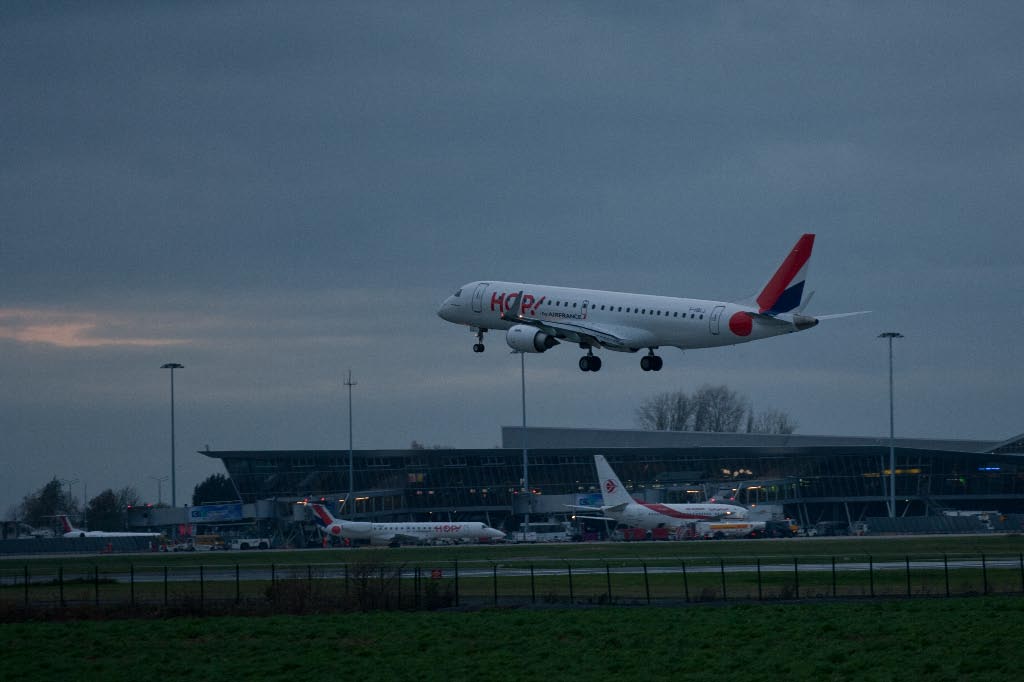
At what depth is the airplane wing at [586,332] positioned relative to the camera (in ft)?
240

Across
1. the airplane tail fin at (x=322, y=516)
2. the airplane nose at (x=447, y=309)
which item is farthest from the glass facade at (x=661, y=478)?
the airplane nose at (x=447, y=309)

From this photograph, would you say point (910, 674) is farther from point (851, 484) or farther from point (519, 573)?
point (851, 484)

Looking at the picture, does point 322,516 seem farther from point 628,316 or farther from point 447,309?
point 628,316

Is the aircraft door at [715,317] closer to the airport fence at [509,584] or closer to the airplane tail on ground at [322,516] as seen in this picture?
the airport fence at [509,584]

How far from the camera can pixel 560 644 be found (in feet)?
→ 143

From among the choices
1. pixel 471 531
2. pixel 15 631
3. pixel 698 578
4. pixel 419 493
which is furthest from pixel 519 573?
pixel 419 493

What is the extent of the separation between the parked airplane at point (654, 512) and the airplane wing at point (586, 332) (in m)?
56.3

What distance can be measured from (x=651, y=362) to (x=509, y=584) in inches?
583

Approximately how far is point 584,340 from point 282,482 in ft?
336

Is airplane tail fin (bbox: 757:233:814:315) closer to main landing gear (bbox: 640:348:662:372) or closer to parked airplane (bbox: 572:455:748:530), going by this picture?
main landing gear (bbox: 640:348:662:372)

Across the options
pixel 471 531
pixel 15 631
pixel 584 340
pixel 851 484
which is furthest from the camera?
pixel 851 484

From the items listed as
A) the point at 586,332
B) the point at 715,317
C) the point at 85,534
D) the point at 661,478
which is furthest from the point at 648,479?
the point at 715,317

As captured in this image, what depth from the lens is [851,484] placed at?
169m

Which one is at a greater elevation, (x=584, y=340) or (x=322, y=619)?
(x=584, y=340)
